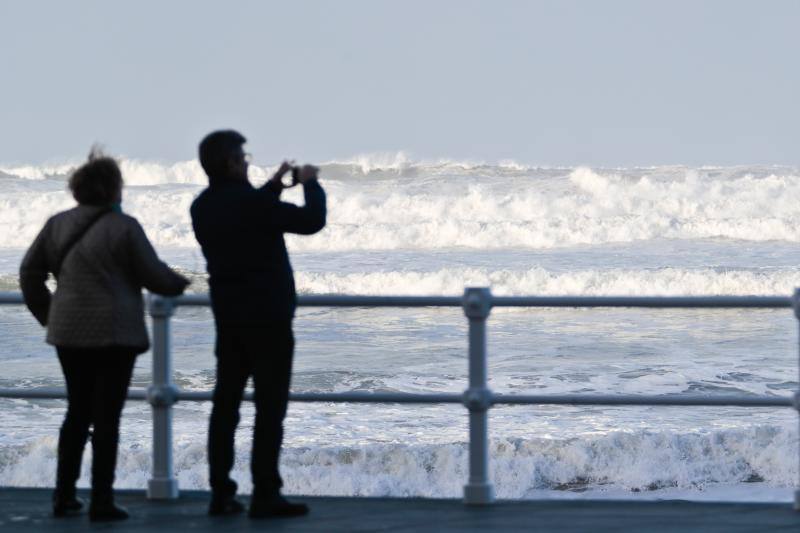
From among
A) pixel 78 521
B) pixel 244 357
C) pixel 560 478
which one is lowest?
pixel 560 478

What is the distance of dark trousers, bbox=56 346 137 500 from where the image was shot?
4820 millimetres

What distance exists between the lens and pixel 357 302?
519 centimetres

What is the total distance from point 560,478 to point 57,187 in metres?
29.8

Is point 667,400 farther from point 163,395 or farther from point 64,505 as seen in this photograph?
point 64,505

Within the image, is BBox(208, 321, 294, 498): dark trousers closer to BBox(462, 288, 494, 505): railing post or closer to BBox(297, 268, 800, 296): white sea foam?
BBox(462, 288, 494, 505): railing post

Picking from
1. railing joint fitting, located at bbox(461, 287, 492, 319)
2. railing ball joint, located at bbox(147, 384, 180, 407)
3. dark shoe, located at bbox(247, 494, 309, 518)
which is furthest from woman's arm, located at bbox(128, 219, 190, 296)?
railing joint fitting, located at bbox(461, 287, 492, 319)

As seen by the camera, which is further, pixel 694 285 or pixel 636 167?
pixel 636 167

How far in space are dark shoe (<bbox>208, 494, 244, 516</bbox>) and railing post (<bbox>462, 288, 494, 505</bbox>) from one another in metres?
0.84

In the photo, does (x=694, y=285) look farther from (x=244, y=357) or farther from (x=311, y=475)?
(x=244, y=357)

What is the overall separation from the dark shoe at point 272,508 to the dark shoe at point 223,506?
0.09m

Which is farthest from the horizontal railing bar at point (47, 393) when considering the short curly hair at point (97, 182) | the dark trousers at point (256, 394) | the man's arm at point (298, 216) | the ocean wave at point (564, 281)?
the ocean wave at point (564, 281)

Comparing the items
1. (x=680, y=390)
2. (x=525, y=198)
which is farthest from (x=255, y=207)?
(x=525, y=198)

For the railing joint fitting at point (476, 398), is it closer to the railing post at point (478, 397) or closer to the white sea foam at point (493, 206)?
the railing post at point (478, 397)

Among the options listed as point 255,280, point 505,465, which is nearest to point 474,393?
point 255,280
